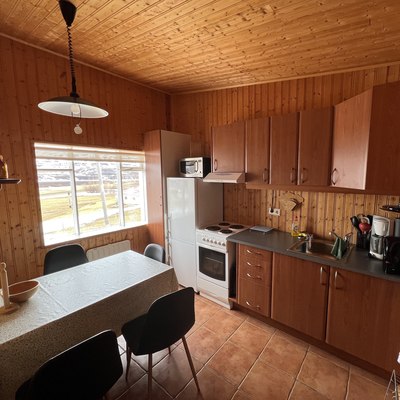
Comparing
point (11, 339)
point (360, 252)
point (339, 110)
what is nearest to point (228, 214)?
point (360, 252)

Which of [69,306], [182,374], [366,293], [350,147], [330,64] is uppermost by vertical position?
[330,64]

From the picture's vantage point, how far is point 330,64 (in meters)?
2.22

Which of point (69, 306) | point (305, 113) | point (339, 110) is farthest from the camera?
point (305, 113)

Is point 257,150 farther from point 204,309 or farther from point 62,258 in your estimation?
point 62,258

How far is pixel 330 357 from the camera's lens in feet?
6.57

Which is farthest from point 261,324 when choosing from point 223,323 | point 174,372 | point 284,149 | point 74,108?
point 74,108

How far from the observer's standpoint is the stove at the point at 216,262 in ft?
8.55

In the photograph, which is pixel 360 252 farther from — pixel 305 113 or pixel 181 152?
pixel 181 152

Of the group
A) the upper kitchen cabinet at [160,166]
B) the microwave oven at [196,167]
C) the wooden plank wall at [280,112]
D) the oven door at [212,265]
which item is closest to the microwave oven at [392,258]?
the wooden plank wall at [280,112]

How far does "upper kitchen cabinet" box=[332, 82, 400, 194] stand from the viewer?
1530mm

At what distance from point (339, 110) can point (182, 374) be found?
102 inches

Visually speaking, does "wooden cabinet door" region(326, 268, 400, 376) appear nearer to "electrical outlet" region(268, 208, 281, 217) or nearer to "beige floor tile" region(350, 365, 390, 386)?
"beige floor tile" region(350, 365, 390, 386)

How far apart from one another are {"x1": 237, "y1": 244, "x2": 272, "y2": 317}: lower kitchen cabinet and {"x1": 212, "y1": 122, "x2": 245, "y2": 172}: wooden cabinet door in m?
0.96

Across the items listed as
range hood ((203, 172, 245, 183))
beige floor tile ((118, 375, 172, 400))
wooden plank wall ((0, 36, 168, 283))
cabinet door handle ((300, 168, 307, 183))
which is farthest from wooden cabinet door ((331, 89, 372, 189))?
wooden plank wall ((0, 36, 168, 283))
